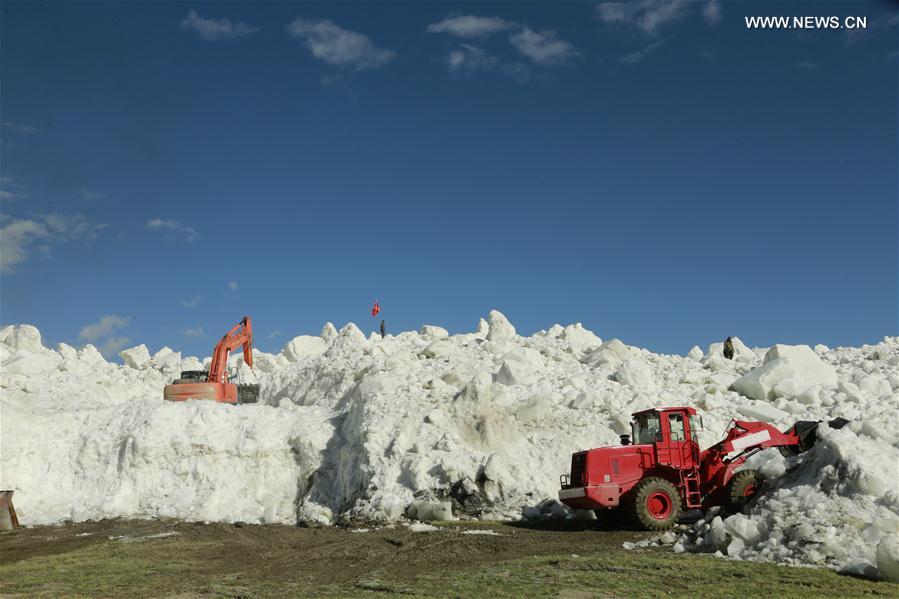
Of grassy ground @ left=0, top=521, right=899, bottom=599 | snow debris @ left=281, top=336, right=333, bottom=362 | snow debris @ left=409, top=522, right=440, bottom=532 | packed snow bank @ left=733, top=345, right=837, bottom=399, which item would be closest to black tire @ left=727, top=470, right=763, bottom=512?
grassy ground @ left=0, top=521, right=899, bottom=599

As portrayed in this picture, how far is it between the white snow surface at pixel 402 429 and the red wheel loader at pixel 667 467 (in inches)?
26.7

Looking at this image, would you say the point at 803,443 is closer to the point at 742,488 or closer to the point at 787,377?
the point at 742,488

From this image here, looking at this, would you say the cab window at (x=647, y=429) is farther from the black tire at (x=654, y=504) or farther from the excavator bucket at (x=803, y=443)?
the excavator bucket at (x=803, y=443)

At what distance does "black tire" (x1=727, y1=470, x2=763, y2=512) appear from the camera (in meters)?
13.7

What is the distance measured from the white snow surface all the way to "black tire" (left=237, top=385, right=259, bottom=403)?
75.6 inches

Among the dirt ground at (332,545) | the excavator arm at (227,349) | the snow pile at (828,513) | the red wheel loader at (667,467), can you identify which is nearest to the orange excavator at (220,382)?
the excavator arm at (227,349)

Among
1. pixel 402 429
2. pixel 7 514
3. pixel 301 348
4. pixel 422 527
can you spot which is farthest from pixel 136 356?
pixel 422 527

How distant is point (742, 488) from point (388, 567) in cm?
663

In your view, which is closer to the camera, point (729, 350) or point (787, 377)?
point (787, 377)

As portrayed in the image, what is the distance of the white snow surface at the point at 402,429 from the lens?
19.1 meters

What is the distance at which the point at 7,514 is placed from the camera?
20.1m

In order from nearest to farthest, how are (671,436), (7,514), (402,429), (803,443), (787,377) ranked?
(803,443) < (671,436) < (7,514) < (402,429) < (787,377)

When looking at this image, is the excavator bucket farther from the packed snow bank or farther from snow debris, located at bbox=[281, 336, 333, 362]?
snow debris, located at bbox=[281, 336, 333, 362]

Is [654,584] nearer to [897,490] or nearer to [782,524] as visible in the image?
[782,524]
